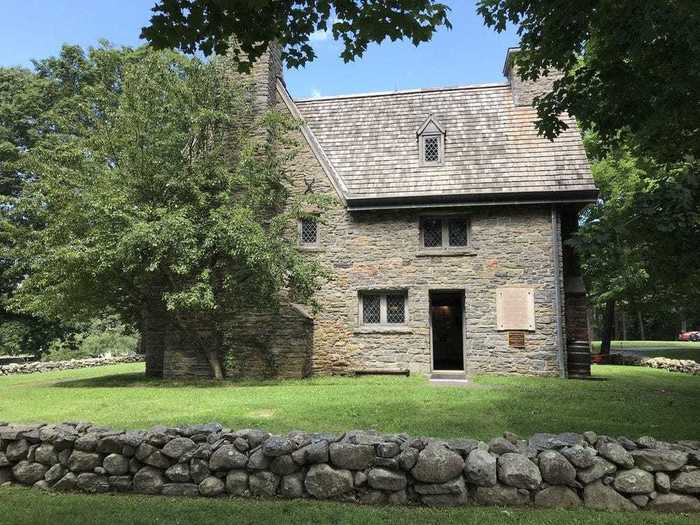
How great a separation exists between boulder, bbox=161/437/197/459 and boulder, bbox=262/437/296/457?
0.86 m

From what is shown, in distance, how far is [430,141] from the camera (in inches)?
664

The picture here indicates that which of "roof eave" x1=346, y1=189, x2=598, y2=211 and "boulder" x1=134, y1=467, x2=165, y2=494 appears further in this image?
"roof eave" x1=346, y1=189, x2=598, y2=211

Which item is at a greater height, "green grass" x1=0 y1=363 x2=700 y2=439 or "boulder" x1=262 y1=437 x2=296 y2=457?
"boulder" x1=262 y1=437 x2=296 y2=457

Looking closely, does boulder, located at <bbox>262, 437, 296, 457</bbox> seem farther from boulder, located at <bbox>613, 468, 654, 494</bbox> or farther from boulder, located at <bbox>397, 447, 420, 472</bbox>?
boulder, located at <bbox>613, 468, 654, 494</bbox>

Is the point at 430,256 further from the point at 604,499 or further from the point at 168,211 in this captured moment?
the point at 604,499

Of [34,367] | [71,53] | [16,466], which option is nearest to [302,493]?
[16,466]

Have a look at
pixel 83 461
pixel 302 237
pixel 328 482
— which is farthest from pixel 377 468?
→ pixel 302 237

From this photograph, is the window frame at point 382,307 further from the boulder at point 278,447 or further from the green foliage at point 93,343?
the green foliage at point 93,343

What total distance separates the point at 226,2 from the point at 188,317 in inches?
483

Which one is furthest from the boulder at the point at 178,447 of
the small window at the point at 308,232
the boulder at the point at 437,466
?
the small window at the point at 308,232

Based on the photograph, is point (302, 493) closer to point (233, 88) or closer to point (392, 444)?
point (392, 444)

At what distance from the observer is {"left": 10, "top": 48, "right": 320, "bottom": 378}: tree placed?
13266 mm

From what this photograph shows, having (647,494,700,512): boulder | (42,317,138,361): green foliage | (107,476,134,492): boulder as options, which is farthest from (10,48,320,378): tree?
(42,317,138,361): green foliage

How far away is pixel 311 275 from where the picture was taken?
14.3 meters
